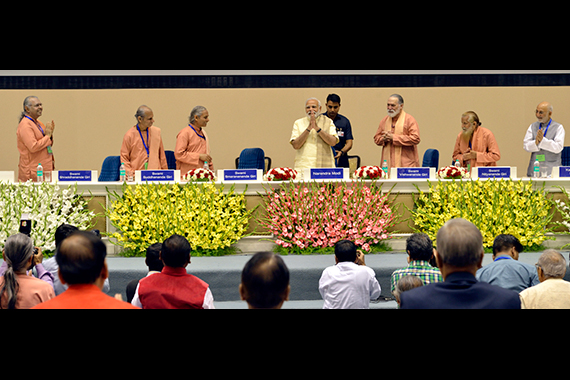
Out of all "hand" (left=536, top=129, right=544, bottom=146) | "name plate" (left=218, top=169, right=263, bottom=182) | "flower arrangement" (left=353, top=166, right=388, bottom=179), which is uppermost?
"hand" (left=536, top=129, right=544, bottom=146)

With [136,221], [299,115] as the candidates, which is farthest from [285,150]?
[136,221]

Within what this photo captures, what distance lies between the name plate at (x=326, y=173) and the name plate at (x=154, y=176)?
113cm

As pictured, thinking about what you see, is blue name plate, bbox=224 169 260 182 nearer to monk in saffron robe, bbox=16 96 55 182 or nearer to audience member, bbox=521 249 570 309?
monk in saffron robe, bbox=16 96 55 182

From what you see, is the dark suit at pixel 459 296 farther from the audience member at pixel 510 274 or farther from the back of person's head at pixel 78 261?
the audience member at pixel 510 274

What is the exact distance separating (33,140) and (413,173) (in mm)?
3397

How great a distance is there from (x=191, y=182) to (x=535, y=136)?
11.4 feet

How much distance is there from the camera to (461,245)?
6.12ft

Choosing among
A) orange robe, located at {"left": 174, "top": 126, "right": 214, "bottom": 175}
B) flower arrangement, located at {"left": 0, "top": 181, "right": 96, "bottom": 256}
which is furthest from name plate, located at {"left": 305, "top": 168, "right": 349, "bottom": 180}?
flower arrangement, located at {"left": 0, "top": 181, "right": 96, "bottom": 256}

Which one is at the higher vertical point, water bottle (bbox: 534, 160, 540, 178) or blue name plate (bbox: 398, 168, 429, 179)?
water bottle (bbox: 534, 160, 540, 178)

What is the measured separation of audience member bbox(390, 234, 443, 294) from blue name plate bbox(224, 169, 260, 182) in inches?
92.4

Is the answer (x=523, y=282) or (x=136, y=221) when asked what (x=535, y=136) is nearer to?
(x=523, y=282)

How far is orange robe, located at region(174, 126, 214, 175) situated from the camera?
6.05 metres

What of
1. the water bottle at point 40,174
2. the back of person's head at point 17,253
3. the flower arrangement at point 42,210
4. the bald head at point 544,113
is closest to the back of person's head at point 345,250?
the back of person's head at point 17,253

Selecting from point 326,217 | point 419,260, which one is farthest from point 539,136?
point 419,260
